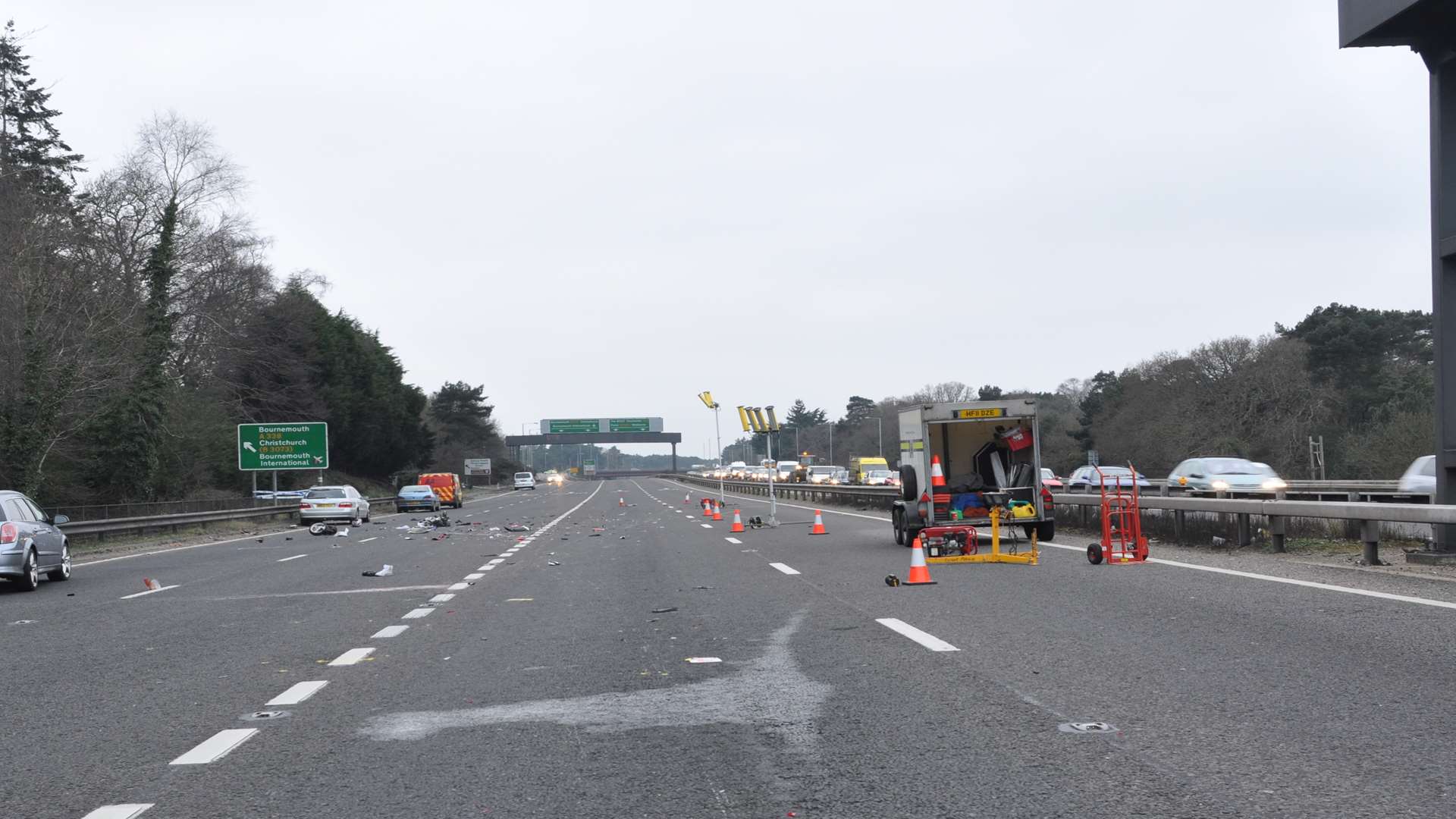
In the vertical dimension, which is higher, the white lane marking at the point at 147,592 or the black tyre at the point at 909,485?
the black tyre at the point at 909,485

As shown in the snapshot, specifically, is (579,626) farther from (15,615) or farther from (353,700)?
(15,615)

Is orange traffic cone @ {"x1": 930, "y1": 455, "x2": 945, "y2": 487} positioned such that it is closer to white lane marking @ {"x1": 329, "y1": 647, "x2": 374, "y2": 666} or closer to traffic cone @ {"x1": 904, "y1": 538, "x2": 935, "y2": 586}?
traffic cone @ {"x1": 904, "y1": 538, "x2": 935, "y2": 586}

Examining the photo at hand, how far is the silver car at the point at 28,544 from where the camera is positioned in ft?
54.9

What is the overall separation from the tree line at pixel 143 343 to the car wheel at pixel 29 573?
16.6 m

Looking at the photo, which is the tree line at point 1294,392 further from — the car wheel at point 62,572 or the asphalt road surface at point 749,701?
the asphalt road surface at point 749,701

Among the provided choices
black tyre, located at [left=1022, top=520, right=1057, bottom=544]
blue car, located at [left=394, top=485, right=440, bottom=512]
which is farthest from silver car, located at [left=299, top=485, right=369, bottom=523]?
black tyre, located at [left=1022, top=520, right=1057, bottom=544]

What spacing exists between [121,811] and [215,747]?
124cm

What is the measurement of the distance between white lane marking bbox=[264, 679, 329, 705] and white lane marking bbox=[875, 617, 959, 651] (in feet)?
13.7

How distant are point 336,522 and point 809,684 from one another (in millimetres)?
37173

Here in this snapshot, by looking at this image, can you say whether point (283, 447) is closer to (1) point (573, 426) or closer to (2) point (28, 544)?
(2) point (28, 544)

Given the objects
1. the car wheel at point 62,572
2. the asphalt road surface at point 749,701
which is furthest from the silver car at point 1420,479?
the car wheel at point 62,572

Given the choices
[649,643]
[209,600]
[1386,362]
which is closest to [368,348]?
[1386,362]

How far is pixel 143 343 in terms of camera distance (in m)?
42.8

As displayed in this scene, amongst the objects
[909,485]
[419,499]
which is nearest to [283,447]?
[419,499]
